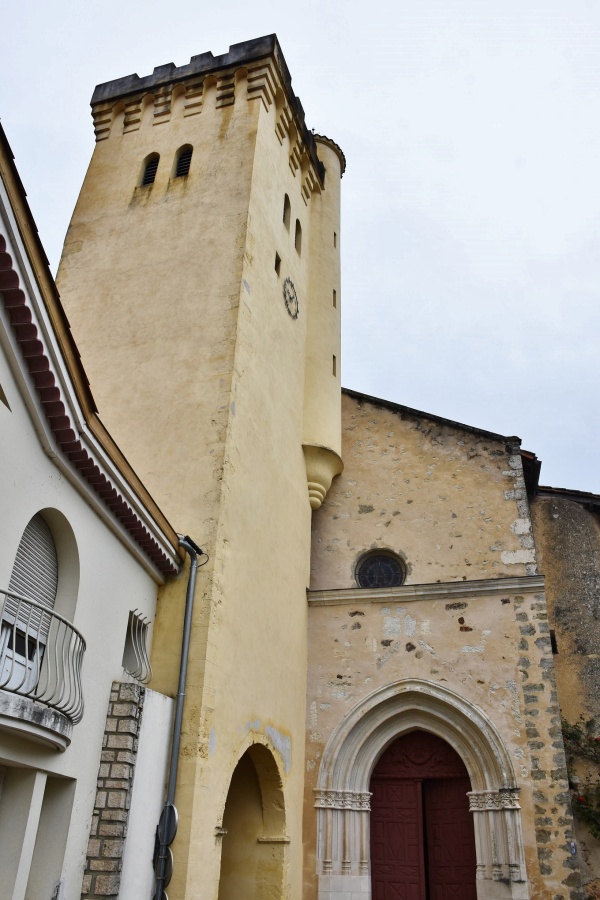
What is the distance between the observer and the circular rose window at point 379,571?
11.7 metres

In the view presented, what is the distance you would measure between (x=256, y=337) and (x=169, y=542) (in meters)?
3.50

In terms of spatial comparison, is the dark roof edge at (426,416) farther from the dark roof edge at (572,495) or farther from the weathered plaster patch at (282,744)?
the weathered plaster patch at (282,744)

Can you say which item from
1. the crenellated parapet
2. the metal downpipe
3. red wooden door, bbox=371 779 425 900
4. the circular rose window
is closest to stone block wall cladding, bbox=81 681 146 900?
the metal downpipe

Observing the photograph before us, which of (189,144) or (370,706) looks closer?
(370,706)

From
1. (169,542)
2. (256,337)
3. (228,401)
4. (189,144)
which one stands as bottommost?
(169,542)

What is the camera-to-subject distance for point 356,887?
378 inches

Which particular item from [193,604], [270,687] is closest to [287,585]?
[270,687]

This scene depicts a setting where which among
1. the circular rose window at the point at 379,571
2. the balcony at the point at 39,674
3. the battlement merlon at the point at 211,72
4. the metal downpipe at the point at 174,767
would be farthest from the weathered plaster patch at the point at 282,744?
the battlement merlon at the point at 211,72

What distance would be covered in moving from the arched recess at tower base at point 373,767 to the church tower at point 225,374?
19.0 inches

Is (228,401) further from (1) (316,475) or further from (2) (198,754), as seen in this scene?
(2) (198,754)

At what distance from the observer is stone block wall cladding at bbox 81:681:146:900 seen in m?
6.32

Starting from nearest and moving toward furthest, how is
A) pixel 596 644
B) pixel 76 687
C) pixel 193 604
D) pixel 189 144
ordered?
pixel 76 687 < pixel 193 604 < pixel 596 644 < pixel 189 144

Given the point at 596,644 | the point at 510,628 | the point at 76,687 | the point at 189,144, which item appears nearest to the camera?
the point at 76,687

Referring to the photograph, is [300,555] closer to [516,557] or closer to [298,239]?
[516,557]
